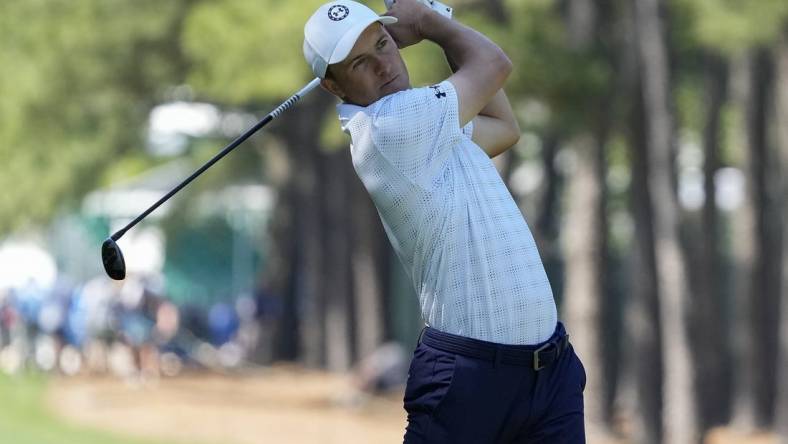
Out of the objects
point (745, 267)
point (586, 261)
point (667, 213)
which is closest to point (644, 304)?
point (586, 261)

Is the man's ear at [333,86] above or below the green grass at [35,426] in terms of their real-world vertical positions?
above

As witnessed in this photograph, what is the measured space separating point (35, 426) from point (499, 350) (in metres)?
A: 14.3

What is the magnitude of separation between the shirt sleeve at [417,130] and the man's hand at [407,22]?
187mm

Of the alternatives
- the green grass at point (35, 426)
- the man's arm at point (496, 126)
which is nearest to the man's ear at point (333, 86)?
the man's arm at point (496, 126)

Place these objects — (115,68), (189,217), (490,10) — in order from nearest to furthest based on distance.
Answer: (490,10)
(115,68)
(189,217)

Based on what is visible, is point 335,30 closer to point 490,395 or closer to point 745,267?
point 490,395

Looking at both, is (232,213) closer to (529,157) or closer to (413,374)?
(529,157)

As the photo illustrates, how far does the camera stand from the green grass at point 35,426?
52.7 feet

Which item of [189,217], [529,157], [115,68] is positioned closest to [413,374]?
[115,68]

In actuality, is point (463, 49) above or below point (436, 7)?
below

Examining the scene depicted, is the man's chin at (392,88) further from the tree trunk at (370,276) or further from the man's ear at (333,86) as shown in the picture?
the tree trunk at (370,276)

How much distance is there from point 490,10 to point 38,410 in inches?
345

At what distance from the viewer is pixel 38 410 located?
19484 millimetres

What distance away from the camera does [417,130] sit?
404 cm
